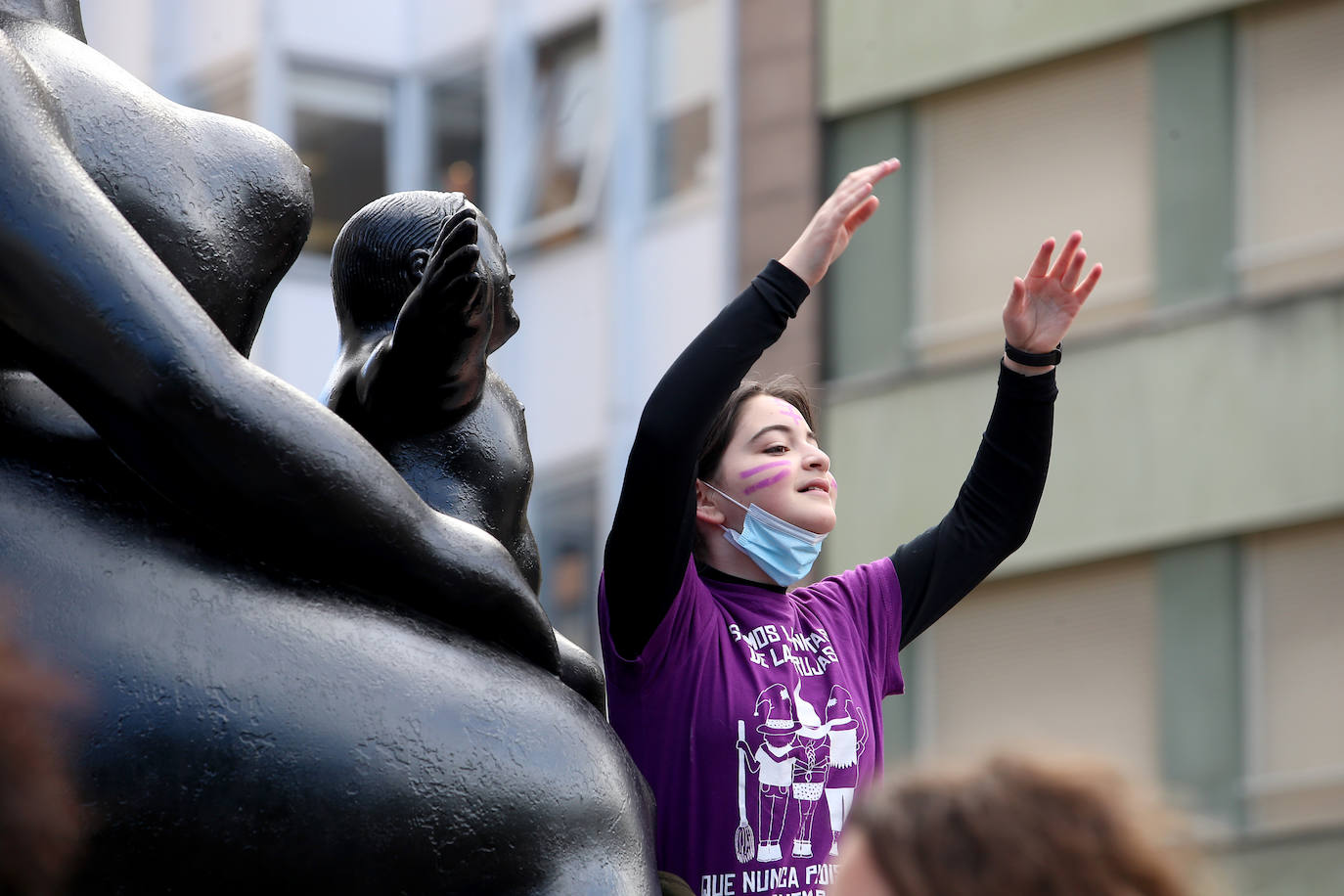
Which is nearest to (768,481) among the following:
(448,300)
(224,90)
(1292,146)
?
(448,300)

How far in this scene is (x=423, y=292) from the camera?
3.06 meters

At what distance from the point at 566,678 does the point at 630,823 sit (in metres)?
0.32

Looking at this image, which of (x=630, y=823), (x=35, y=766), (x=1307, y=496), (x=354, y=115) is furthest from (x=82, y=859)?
(x=354, y=115)

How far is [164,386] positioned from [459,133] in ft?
55.9

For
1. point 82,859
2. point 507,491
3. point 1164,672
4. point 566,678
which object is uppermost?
point 1164,672

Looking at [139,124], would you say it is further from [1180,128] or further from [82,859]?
[1180,128]

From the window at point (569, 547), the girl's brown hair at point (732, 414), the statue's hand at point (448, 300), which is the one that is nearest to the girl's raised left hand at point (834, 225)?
the girl's brown hair at point (732, 414)

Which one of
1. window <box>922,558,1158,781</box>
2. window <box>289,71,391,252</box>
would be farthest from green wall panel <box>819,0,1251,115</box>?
window <box>289,71,391,252</box>

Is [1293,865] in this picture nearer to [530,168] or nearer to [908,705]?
[908,705]

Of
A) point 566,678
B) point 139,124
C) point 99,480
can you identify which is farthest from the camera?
point 566,678

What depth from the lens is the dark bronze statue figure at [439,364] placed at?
309 centimetres

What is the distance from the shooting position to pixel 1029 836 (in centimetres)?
201

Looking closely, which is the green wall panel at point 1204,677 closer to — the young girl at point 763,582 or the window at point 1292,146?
the window at point 1292,146

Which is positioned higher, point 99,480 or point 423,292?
point 423,292
